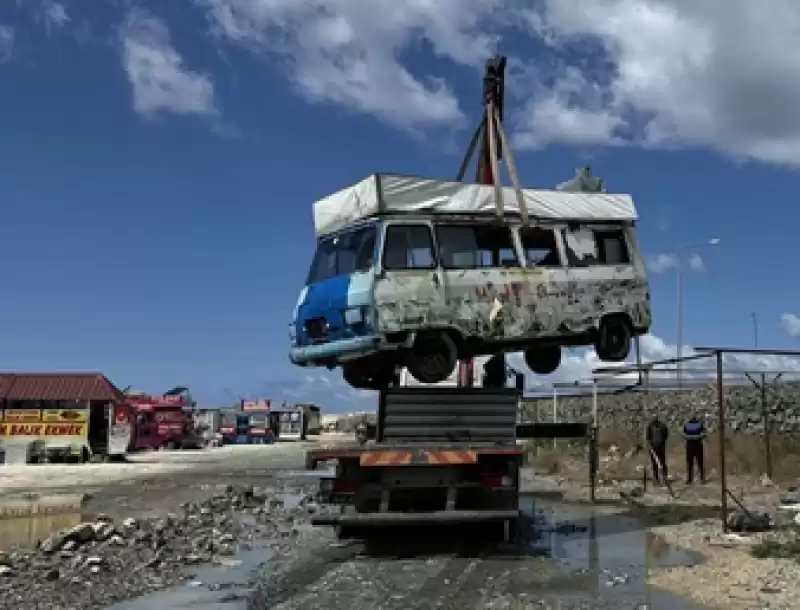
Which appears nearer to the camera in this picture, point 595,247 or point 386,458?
point 386,458

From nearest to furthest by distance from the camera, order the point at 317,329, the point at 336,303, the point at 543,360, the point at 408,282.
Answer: the point at 408,282 < the point at 336,303 < the point at 317,329 < the point at 543,360

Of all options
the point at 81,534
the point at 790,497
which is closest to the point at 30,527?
the point at 81,534

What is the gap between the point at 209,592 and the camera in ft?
27.9

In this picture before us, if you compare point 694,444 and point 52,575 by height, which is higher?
point 694,444

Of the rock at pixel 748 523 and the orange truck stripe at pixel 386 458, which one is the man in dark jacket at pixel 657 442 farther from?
the orange truck stripe at pixel 386 458

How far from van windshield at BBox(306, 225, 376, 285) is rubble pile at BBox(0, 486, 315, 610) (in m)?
3.81

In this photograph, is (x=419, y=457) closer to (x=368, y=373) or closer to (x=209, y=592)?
(x=368, y=373)

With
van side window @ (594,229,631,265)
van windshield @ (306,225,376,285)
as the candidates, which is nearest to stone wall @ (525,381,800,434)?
van side window @ (594,229,631,265)

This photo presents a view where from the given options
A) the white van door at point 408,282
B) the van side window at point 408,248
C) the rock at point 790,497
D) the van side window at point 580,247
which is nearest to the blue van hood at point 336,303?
the white van door at point 408,282

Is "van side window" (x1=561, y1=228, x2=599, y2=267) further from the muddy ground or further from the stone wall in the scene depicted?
the stone wall

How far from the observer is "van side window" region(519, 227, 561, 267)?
38.4 ft

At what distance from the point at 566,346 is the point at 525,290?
4.52ft

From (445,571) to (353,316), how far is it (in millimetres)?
3306

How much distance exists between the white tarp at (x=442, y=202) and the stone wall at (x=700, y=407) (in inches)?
247
